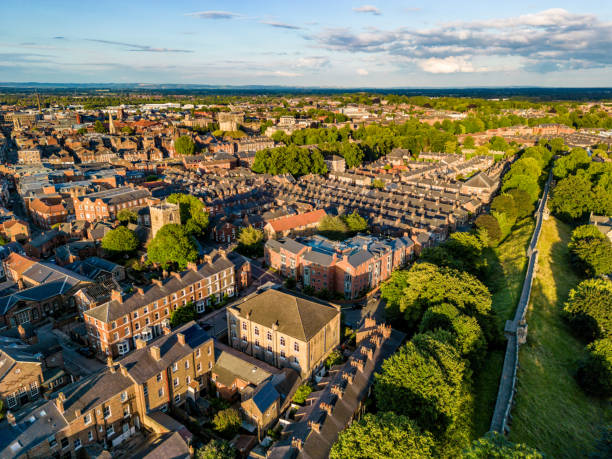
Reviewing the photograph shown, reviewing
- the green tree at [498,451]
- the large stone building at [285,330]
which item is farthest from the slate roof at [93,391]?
the green tree at [498,451]

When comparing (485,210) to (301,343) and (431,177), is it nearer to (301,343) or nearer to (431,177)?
(431,177)

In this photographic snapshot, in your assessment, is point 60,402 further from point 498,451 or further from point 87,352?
point 498,451

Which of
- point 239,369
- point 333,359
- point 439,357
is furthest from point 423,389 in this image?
point 239,369

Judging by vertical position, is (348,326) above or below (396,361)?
below

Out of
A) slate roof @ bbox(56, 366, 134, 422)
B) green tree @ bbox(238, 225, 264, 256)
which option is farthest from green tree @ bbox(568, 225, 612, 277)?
slate roof @ bbox(56, 366, 134, 422)

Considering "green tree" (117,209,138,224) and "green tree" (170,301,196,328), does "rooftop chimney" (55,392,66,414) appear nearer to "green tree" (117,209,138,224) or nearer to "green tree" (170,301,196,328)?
"green tree" (170,301,196,328)

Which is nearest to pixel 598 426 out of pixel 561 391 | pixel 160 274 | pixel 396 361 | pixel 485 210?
pixel 561 391

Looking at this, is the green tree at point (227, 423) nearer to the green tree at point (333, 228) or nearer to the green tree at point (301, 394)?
the green tree at point (301, 394)
